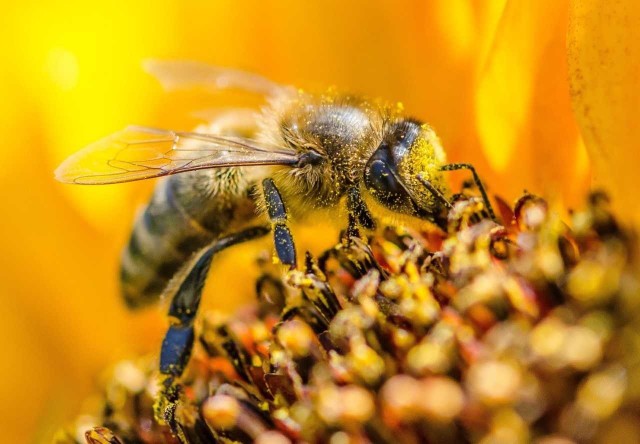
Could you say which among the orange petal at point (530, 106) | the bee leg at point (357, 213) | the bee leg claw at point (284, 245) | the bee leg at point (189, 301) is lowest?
the bee leg at point (189, 301)

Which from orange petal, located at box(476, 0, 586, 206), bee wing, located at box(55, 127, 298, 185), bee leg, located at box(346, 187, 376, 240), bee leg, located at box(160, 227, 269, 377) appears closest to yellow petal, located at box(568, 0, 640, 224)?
orange petal, located at box(476, 0, 586, 206)

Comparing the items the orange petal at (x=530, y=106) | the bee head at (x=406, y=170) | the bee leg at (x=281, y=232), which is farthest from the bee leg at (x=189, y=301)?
the orange petal at (x=530, y=106)

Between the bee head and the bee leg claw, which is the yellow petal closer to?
the bee head

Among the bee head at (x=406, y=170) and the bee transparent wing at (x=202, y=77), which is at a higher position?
the bee transparent wing at (x=202, y=77)

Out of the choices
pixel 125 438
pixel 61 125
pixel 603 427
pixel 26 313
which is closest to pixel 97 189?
pixel 61 125

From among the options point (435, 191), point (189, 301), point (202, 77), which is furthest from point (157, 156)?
point (202, 77)

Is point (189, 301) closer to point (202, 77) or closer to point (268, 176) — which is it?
point (268, 176)

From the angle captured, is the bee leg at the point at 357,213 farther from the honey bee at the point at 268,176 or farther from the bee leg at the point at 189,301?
the bee leg at the point at 189,301
